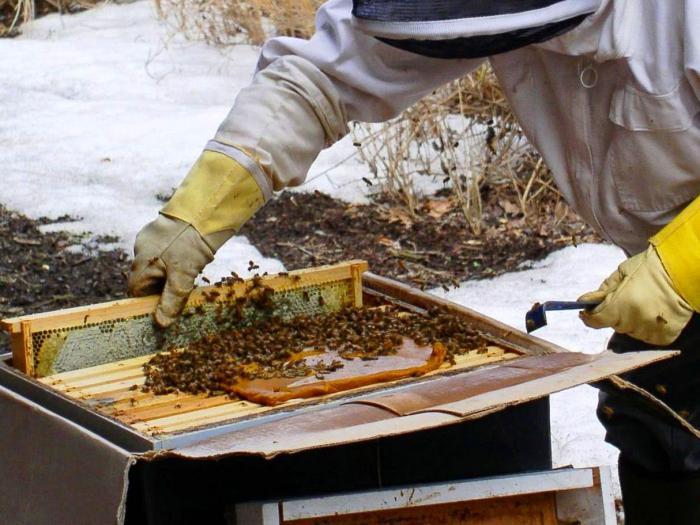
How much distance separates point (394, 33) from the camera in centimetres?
222

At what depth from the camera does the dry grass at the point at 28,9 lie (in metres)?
7.96

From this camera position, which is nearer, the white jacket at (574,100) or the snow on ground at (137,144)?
the white jacket at (574,100)

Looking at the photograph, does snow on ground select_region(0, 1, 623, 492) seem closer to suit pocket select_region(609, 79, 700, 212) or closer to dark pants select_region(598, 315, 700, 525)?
dark pants select_region(598, 315, 700, 525)

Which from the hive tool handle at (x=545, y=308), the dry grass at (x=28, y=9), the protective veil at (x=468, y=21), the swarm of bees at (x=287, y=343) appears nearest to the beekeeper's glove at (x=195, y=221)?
the swarm of bees at (x=287, y=343)

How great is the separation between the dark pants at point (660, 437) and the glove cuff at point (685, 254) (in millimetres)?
233

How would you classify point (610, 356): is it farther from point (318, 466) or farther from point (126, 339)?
point (126, 339)

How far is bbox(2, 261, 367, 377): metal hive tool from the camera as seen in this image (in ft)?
7.69

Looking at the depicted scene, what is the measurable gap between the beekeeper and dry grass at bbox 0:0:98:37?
5616mm

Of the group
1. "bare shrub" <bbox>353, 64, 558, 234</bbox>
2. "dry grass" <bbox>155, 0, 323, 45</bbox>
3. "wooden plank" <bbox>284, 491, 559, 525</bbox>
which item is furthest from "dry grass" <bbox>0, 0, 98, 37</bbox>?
"wooden plank" <bbox>284, 491, 559, 525</bbox>

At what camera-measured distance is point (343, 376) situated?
7.27ft

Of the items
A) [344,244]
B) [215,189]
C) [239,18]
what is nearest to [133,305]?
[215,189]

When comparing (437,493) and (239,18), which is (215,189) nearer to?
(437,493)

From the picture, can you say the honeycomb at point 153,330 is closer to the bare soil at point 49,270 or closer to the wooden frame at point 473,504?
the wooden frame at point 473,504

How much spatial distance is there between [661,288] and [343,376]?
2.33ft
